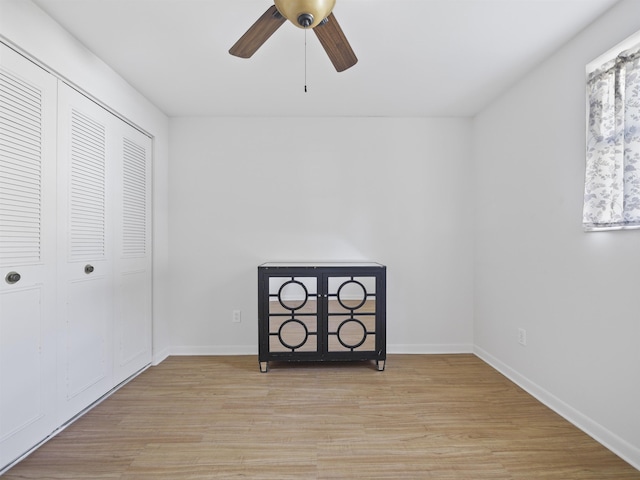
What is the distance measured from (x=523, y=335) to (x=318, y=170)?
7.30 feet

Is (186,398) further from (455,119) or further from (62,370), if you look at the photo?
(455,119)

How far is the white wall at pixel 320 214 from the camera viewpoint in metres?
3.32

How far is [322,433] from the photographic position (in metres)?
1.97

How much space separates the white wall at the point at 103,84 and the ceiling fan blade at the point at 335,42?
1460mm

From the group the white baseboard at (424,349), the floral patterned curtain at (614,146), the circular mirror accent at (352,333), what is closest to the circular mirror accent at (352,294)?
the circular mirror accent at (352,333)

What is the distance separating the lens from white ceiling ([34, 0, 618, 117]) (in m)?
1.81

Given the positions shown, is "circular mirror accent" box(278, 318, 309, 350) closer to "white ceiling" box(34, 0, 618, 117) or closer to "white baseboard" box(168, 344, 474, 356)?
"white baseboard" box(168, 344, 474, 356)

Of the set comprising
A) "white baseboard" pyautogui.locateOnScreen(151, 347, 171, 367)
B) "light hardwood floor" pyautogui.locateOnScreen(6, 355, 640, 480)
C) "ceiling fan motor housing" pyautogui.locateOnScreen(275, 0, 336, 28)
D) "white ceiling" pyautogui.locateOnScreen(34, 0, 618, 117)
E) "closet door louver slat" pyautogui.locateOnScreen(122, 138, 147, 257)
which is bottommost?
"light hardwood floor" pyautogui.locateOnScreen(6, 355, 640, 480)

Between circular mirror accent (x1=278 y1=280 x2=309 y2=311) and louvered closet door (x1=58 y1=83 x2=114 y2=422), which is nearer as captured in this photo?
louvered closet door (x1=58 y1=83 x2=114 y2=422)

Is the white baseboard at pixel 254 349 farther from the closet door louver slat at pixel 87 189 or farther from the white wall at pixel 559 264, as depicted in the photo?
the closet door louver slat at pixel 87 189

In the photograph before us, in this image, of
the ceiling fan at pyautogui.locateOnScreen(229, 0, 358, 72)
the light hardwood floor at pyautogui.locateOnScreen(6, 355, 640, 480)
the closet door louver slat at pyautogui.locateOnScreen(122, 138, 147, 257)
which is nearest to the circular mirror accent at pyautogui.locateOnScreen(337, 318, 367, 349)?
the light hardwood floor at pyautogui.locateOnScreen(6, 355, 640, 480)

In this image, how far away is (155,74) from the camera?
8.21 feet

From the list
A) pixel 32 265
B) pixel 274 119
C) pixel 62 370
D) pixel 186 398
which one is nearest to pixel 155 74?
pixel 274 119

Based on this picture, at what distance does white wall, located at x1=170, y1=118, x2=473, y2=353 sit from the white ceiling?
31 centimetres
